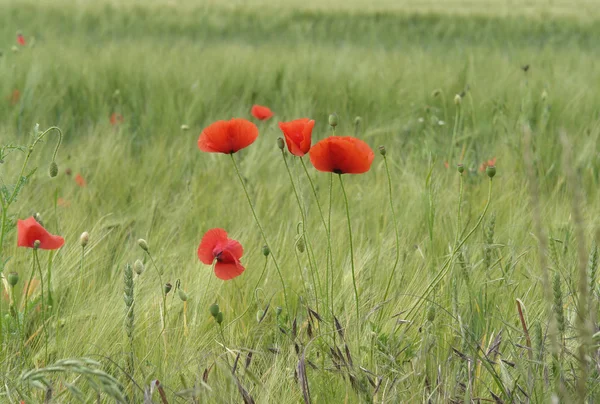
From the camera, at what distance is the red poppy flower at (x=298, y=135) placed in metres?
0.91

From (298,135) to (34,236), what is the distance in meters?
0.37

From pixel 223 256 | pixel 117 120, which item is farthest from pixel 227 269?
pixel 117 120

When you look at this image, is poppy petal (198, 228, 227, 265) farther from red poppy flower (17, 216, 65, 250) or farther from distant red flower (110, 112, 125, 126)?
distant red flower (110, 112, 125, 126)

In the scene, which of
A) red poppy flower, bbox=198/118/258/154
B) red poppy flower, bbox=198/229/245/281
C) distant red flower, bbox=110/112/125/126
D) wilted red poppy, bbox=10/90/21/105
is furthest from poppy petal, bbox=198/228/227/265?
wilted red poppy, bbox=10/90/21/105

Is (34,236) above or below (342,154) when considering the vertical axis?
below

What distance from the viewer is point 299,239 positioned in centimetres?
98

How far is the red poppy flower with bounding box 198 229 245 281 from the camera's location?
0.96 meters

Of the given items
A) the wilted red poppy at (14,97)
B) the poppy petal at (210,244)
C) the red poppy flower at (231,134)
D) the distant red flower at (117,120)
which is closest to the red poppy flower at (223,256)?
the poppy petal at (210,244)

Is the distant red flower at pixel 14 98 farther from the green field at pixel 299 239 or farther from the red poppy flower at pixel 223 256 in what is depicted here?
the red poppy flower at pixel 223 256

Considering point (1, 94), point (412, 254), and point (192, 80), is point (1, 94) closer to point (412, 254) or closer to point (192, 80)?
point (192, 80)

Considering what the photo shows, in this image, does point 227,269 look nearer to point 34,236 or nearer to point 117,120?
point 34,236

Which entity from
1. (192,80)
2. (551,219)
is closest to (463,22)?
(192,80)

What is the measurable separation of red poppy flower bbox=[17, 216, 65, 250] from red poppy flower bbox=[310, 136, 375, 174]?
0.35m

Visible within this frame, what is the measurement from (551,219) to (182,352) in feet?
2.89
